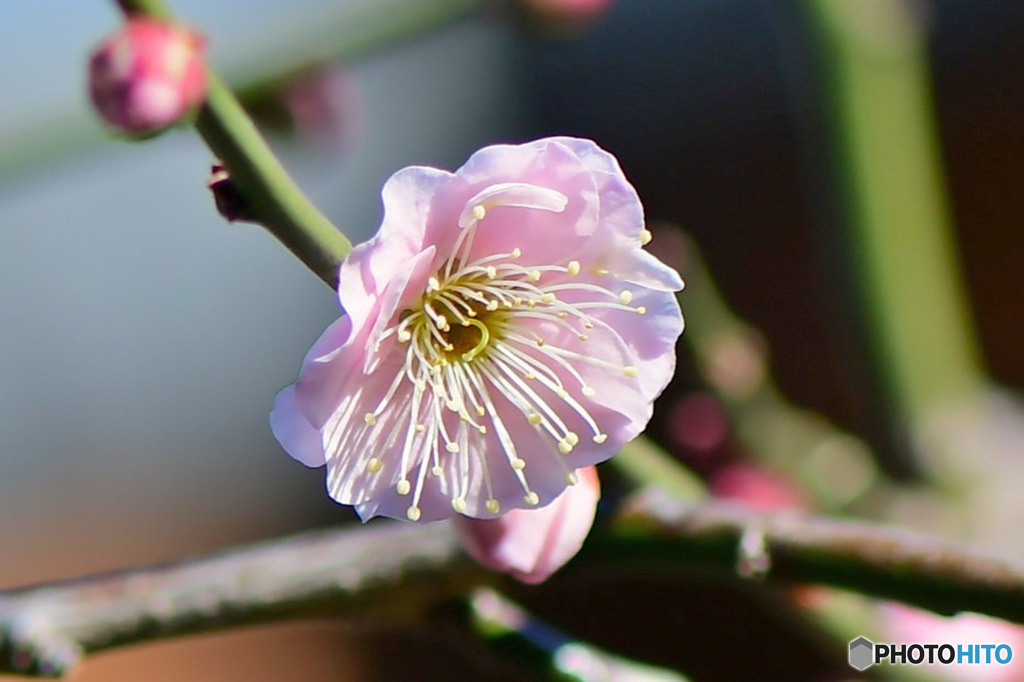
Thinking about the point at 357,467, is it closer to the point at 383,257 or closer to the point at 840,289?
the point at 383,257

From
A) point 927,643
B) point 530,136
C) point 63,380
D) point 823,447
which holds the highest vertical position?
point 530,136

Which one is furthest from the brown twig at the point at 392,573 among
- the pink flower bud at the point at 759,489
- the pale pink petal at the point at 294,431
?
the pink flower bud at the point at 759,489

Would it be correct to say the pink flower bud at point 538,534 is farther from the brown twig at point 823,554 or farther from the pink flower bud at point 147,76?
the pink flower bud at point 147,76

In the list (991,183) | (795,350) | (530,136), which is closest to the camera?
(991,183)

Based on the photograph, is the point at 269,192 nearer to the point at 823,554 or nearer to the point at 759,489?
the point at 823,554

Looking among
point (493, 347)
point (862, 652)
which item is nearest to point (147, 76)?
point (493, 347)

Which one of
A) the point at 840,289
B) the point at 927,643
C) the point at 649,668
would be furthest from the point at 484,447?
the point at 840,289

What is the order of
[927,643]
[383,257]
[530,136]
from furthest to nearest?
[530,136] < [927,643] < [383,257]
